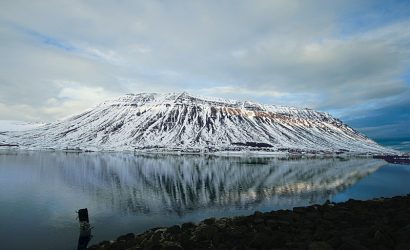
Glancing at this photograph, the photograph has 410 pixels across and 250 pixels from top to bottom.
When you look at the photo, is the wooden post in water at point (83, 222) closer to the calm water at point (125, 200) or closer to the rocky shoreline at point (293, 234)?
the calm water at point (125, 200)

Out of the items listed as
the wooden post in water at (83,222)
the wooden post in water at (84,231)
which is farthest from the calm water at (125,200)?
the wooden post in water at (83,222)

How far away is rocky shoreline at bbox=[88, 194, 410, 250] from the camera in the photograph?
1992cm

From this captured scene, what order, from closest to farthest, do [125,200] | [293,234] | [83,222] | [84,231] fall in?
[293,234] < [84,231] < [83,222] < [125,200]

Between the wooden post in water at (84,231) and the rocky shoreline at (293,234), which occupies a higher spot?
the rocky shoreline at (293,234)

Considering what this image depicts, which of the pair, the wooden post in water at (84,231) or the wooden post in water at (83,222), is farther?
the wooden post in water at (83,222)

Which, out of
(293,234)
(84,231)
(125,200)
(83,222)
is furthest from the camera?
(125,200)

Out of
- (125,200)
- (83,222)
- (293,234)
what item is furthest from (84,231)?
(293,234)

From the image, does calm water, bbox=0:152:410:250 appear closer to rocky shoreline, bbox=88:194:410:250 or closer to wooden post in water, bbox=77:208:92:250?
wooden post in water, bbox=77:208:92:250

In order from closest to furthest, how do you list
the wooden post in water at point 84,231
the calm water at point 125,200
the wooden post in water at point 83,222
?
the wooden post in water at point 84,231 → the wooden post in water at point 83,222 → the calm water at point 125,200

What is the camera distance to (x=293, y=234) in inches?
1032

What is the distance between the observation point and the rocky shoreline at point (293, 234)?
65.4 ft

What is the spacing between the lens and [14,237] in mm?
31922

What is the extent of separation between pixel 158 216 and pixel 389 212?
2350 centimetres

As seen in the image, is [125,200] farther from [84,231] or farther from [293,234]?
[293,234]
